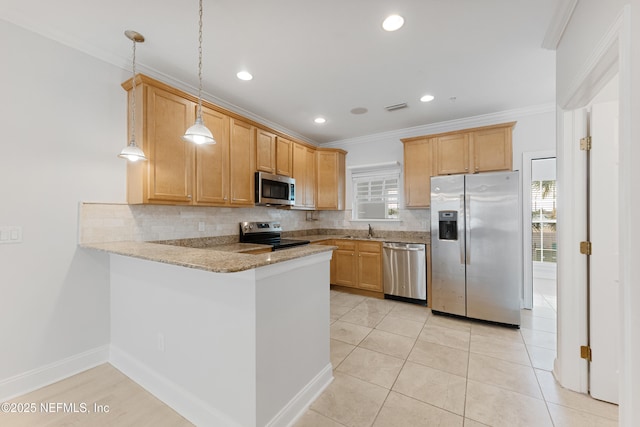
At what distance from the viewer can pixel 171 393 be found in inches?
71.7

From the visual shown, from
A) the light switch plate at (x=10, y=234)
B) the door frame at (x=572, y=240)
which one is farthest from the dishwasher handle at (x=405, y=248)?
the light switch plate at (x=10, y=234)

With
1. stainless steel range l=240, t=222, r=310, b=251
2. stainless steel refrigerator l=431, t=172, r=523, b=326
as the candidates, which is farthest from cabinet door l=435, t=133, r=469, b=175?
stainless steel range l=240, t=222, r=310, b=251

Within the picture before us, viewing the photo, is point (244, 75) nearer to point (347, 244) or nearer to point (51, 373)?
point (347, 244)

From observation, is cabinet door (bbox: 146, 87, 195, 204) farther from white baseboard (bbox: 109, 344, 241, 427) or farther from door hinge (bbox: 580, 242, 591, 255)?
door hinge (bbox: 580, 242, 591, 255)

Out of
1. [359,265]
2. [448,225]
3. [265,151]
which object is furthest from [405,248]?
[265,151]

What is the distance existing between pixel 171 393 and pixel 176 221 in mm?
1707

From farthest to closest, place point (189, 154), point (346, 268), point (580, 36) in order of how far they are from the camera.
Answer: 1. point (346, 268)
2. point (189, 154)
3. point (580, 36)

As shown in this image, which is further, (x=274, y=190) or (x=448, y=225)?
(x=274, y=190)

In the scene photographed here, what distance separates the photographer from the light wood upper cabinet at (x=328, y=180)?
188 inches

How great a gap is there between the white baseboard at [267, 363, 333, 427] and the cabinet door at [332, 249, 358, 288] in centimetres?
231

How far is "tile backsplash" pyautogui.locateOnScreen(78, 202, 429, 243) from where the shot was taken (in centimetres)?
232

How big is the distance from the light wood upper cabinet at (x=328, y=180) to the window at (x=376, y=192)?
44 cm

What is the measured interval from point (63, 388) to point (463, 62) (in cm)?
436

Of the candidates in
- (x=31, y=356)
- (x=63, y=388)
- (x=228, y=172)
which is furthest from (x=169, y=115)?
(x=63, y=388)
